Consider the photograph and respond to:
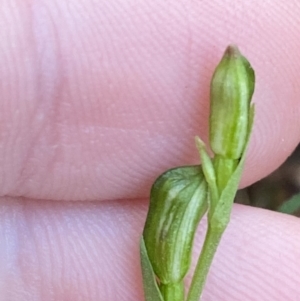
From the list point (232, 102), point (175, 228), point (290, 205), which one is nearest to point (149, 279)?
point (175, 228)

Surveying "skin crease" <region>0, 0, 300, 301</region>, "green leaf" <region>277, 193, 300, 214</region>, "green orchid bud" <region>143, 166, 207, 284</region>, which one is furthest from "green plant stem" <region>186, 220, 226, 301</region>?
"green leaf" <region>277, 193, 300, 214</region>

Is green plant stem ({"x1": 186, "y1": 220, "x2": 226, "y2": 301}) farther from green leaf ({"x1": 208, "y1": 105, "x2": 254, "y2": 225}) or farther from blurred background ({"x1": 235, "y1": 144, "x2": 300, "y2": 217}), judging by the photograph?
blurred background ({"x1": 235, "y1": 144, "x2": 300, "y2": 217})

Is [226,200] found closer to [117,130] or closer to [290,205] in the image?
[117,130]

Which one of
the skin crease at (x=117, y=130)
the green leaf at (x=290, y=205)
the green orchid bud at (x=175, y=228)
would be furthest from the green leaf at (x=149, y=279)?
the green leaf at (x=290, y=205)

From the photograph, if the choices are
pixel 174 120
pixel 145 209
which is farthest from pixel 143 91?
pixel 145 209

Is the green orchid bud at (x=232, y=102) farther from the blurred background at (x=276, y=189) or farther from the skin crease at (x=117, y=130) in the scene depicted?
the blurred background at (x=276, y=189)
